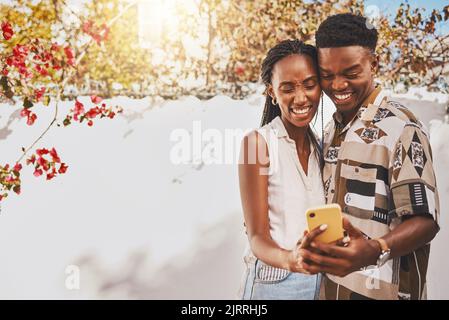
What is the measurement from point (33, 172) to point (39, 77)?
0.45 m

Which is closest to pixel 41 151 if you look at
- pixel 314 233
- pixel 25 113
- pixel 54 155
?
pixel 54 155

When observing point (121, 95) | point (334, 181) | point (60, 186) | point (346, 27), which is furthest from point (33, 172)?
point (346, 27)

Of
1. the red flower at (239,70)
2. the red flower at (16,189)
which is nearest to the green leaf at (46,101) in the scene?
the red flower at (16,189)

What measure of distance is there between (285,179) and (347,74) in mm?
495

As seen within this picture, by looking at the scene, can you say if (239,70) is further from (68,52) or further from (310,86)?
(68,52)

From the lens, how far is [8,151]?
2617mm

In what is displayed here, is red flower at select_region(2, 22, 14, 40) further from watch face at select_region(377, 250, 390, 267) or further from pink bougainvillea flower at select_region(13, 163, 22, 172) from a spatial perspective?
watch face at select_region(377, 250, 390, 267)

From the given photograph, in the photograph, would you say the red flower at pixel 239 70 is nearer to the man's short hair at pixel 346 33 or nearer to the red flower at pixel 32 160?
the man's short hair at pixel 346 33

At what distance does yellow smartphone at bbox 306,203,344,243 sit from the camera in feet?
6.81

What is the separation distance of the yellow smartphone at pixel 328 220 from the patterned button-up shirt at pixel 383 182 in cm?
20

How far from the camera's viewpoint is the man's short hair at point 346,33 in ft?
7.53

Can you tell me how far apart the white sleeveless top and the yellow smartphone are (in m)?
0.23
